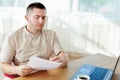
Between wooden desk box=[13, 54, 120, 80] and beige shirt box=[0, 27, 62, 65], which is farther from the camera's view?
beige shirt box=[0, 27, 62, 65]

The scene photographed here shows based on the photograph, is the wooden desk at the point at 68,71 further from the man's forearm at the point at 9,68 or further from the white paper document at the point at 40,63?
the man's forearm at the point at 9,68

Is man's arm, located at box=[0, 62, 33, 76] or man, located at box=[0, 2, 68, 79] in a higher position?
man, located at box=[0, 2, 68, 79]

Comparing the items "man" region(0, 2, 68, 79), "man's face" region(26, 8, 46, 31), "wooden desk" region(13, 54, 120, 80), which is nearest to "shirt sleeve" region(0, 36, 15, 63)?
→ "man" region(0, 2, 68, 79)

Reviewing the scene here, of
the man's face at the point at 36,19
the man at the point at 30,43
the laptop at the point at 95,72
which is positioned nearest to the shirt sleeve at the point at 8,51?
the man at the point at 30,43

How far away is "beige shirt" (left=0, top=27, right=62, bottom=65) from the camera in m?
1.81

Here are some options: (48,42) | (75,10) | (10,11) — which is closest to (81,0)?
(75,10)

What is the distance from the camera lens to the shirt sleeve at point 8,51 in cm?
178

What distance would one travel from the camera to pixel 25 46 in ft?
6.23

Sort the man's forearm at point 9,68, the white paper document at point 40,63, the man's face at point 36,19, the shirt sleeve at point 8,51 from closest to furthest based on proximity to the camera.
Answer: the white paper document at point 40,63 → the man's forearm at point 9,68 → the shirt sleeve at point 8,51 → the man's face at point 36,19

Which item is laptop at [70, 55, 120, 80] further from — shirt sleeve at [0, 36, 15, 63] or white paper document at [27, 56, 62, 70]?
shirt sleeve at [0, 36, 15, 63]

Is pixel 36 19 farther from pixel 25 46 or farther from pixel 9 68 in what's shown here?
pixel 9 68

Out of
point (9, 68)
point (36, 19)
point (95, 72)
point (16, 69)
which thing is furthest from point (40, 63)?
point (36, 19)

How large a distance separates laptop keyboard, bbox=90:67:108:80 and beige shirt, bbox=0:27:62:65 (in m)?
0.49

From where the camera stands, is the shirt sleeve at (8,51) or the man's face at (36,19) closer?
the shirt sleeve at (8,51)
